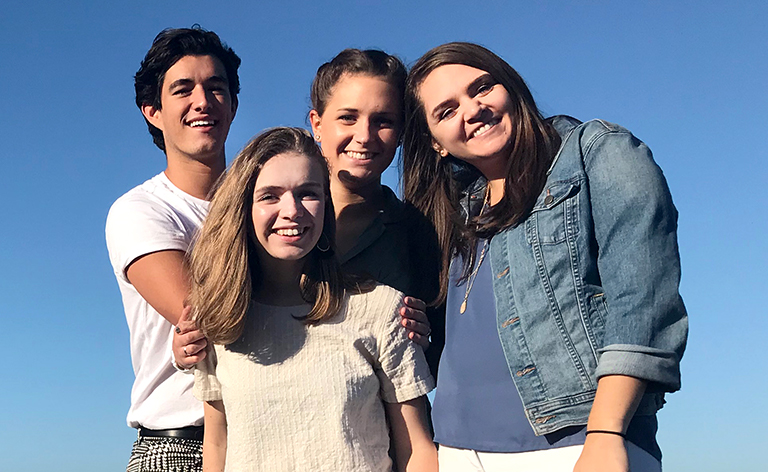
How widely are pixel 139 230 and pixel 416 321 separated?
5.33ft

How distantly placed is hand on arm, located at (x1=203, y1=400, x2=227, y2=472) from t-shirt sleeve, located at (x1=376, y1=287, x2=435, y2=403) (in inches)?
32.3

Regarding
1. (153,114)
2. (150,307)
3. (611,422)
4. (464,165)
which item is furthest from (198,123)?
(611,422)

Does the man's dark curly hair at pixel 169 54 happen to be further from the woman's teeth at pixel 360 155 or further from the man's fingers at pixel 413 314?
the man's fingers at pixel 413 314

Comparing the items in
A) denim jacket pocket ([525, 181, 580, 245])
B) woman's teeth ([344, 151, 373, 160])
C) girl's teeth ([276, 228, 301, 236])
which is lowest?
denim jacket pocket ([525, 181, 580, 245])

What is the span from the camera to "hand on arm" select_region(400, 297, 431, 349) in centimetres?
383

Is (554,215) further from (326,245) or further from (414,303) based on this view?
(326,245)

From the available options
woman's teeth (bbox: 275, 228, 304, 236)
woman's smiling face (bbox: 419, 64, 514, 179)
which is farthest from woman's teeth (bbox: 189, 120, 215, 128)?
woman's smiling face (bbox: 419, 64, 514, 179)

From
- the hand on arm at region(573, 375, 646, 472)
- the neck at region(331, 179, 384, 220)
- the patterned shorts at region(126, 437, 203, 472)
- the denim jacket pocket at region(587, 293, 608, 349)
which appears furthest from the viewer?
the neck at region(331, 179, 384, 220)

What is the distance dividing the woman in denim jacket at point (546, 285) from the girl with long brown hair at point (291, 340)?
28cm

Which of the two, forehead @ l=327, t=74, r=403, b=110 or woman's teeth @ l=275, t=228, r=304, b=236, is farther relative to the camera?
forehead @ l=327, t=74, r=403, b=110

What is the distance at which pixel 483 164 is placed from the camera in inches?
155

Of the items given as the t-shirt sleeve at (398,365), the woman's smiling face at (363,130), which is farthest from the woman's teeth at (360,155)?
the t-shirt sleeve at (398,365)

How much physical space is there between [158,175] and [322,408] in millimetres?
2130

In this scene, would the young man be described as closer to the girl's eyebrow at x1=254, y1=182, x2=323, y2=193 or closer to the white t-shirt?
the white t-shirt
